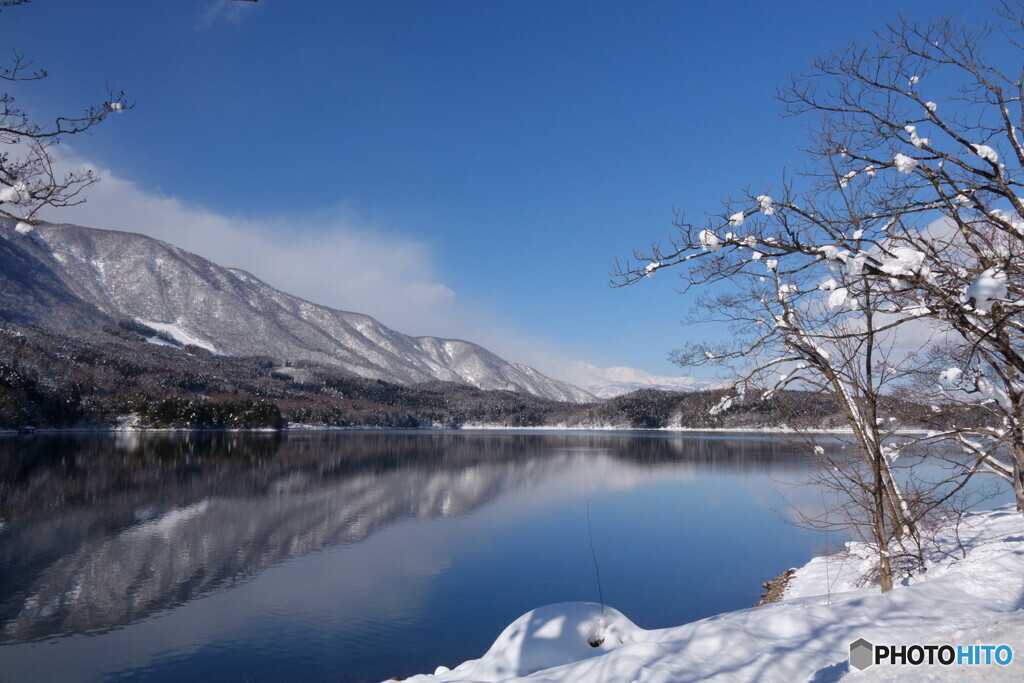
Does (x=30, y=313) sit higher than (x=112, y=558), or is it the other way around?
(x=30, y=313)

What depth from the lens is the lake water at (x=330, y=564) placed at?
11500mm

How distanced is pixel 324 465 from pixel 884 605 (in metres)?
46.0

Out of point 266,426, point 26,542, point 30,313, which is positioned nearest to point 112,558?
point 26,542

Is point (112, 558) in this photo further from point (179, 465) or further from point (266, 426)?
point (266, 426)

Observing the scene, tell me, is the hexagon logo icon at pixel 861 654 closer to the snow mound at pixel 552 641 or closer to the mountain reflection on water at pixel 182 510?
the snow mound at pixel 552 641

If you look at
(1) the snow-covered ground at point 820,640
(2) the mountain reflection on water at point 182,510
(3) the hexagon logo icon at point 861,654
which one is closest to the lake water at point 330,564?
(2) the mountain reflection on water at point 182,510

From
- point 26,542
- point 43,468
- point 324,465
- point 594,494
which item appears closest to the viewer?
point 26,542

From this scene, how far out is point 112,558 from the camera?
58.7 feet

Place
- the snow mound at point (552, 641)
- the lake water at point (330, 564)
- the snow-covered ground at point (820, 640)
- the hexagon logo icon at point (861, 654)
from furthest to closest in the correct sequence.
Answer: the lake water at point (330, 564) < the snow mound at point (552, 641) < the hexagon logo icon at point (861, 654) < the snow-covered ground at point (820, 640)

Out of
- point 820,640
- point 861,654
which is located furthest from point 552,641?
point 861,654

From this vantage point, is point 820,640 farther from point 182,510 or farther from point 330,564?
point 182,510

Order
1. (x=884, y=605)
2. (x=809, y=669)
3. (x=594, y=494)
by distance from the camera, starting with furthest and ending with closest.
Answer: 1. (x=594, y=494)
2. (x=884, y=605)
3. (x=809, y=669)

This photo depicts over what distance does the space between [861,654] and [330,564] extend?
1616 centimetres

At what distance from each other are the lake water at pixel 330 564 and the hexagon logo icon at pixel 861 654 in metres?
6.07
